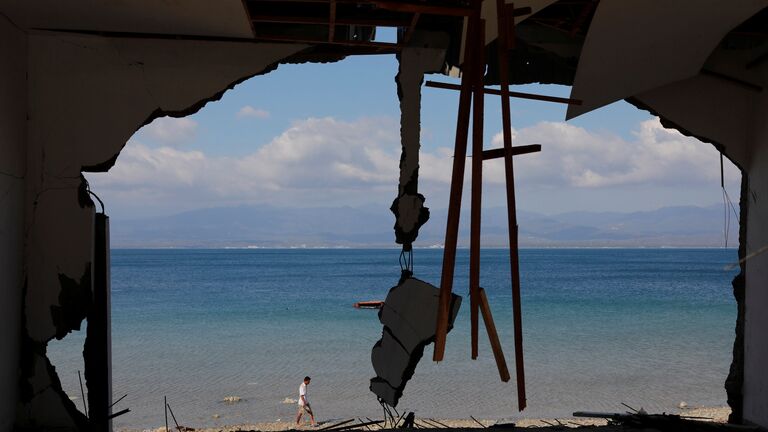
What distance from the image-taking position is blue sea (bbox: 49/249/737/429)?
1538 cm

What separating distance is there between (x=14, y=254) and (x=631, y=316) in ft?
100

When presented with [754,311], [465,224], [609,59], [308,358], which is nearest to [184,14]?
[609,59]

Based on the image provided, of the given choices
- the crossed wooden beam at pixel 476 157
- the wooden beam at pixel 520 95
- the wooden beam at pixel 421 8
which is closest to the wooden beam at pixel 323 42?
the wooden beam at pixel 520 95

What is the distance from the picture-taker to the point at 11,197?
224 inches

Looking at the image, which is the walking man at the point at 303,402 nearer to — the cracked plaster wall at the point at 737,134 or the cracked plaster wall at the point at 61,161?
the cracked plaster wall at the point at 61,161

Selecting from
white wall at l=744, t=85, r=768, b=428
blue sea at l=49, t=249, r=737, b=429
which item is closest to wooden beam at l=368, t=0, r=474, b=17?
white wall at l=744, t=85, r=768, b=428

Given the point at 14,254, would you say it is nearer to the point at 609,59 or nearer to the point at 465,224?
the point at 609,59

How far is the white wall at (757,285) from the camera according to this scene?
264 inches

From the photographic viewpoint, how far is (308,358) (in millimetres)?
21703

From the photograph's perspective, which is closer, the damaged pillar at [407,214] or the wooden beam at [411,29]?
the wooden beam at [411,29]

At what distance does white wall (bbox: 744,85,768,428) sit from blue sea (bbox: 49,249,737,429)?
7114mm

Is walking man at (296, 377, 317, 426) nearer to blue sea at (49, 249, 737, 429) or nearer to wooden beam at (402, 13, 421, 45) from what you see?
blue sea at (49, 249, 737, 429)

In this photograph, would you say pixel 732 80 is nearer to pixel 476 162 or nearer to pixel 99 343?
pixel 476 162

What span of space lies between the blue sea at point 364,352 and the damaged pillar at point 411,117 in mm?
7870
